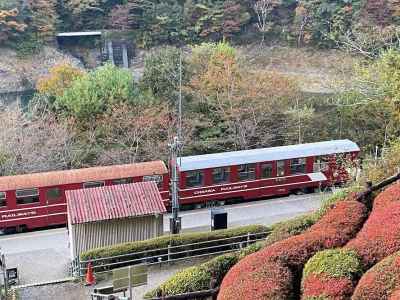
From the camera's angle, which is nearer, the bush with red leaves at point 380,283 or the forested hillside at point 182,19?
the bush with red leaves at point 380,283

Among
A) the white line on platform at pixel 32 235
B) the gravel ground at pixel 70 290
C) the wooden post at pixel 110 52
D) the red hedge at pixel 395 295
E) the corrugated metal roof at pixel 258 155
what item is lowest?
the white line on platform at pixel 32 235

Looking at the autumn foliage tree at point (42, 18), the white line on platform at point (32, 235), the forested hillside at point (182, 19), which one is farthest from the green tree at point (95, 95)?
the autumn foliage tree at point (42, 18)

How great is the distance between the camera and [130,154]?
24891mm

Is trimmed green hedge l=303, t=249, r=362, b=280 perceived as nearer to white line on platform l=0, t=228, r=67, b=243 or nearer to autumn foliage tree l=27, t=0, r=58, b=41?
white line on platform l=0, t=228, r=67, b=243

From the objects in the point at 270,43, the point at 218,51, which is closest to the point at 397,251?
the point at 218,51

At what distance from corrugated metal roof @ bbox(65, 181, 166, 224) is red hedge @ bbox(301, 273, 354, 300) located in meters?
6.48

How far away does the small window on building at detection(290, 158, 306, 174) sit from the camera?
22562mm

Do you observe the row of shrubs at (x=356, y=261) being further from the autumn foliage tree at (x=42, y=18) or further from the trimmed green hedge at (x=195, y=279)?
the autumn foliage tree at (x=42, y=18)

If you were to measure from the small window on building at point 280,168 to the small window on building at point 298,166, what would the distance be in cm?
35

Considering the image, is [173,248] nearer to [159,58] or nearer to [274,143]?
[274,143]

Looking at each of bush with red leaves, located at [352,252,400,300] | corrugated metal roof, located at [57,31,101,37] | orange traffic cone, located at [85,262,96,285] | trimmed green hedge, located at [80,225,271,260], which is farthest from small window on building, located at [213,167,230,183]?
corrugated metal roof, located at [57,31,101,37]

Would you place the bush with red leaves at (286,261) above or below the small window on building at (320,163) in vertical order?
above

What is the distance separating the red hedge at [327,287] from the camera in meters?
9.53

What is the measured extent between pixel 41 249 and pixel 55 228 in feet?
6.59
